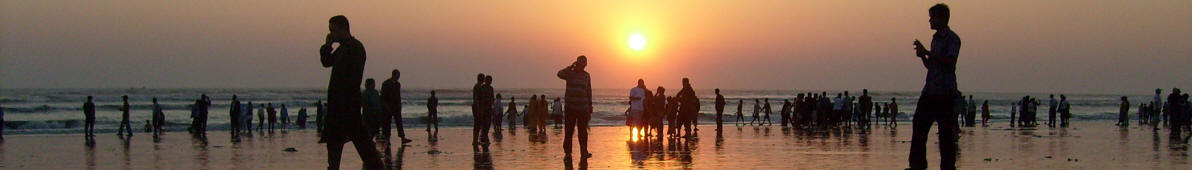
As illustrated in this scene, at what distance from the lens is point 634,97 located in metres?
21.4

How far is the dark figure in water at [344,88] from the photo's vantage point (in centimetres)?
893

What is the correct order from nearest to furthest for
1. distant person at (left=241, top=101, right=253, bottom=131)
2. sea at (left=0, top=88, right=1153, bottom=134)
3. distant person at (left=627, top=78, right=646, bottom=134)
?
distant person at (left=627, top=78, right=646, bottom=134) < distant person at (left=241, top=101, right=253, bottom=131) < sea at (left=0, top=88, right=1153, bottom=134)

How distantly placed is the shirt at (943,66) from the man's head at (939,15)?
37 mm

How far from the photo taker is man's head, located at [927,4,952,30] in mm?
9555

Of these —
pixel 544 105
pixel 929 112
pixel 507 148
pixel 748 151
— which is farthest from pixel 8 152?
pixel 544 105

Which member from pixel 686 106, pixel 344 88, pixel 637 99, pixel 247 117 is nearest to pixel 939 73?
pixel 344 88

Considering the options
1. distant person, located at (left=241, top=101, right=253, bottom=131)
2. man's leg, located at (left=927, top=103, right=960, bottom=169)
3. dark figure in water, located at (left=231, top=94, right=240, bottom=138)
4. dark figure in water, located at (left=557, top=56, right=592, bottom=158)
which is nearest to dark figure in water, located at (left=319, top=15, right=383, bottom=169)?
man's leg, located at (left=927, top=103, right=960, bottom=169)

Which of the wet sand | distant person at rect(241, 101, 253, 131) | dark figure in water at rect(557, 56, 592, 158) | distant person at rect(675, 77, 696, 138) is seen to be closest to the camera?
the wet sand

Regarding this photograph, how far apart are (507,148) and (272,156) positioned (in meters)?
3.31

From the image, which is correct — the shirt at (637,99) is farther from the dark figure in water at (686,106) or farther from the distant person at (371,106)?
the distant person at (371,106)

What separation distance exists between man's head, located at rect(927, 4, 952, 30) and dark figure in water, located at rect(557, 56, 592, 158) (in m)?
5.23

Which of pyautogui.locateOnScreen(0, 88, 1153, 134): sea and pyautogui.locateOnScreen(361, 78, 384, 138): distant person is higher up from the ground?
pyautogui.locateOnScreen(361, 78, 384, 138): distant person

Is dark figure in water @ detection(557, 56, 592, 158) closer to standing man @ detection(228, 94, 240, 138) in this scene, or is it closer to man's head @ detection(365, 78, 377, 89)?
man's head @ detection(365, 78, 377, 89)

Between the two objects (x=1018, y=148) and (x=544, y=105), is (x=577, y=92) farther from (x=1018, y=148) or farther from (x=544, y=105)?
(x=544, y=105)
